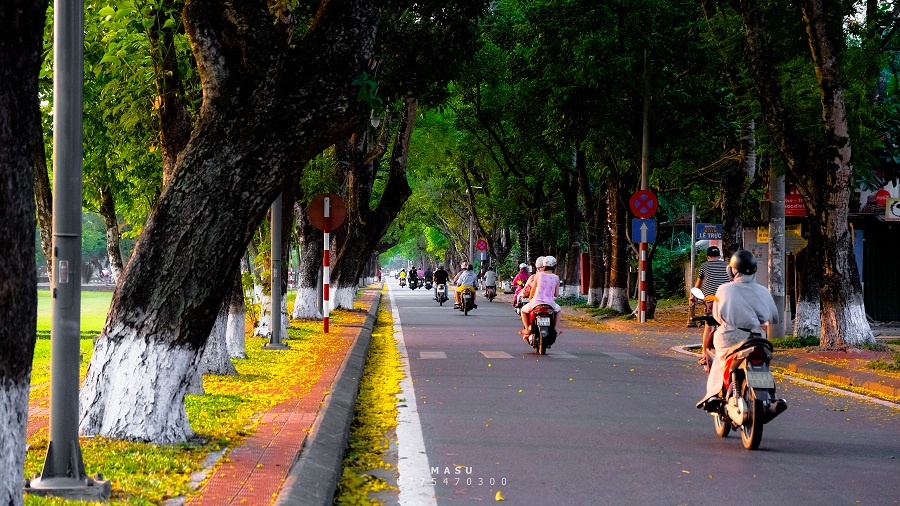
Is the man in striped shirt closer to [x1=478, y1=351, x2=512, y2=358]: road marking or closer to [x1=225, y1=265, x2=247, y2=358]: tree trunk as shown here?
[x1=478, y1=351, x2=512, y2=358]: road marking

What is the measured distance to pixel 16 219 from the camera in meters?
4.62

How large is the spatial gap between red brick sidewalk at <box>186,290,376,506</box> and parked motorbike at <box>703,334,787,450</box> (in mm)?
3245

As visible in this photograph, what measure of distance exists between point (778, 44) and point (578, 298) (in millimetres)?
23937

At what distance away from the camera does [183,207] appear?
846 centimetres

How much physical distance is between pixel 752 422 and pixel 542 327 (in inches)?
400

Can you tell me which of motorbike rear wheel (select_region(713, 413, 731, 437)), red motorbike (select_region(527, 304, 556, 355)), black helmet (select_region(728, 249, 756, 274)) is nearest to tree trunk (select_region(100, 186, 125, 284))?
red motorbike (select_region(527, 304, 556, 355))

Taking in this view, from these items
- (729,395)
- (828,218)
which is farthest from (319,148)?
(828,218)

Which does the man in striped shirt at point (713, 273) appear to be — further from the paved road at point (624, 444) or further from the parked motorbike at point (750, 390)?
the parked motorbike at point (750, 390)

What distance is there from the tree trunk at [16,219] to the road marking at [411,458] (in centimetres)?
269

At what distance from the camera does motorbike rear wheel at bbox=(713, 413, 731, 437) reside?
377 inches

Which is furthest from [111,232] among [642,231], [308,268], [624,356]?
[624,356]

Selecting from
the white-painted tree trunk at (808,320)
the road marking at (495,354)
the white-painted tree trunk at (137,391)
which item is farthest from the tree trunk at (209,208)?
the white-painted tree trunk at (808,320)

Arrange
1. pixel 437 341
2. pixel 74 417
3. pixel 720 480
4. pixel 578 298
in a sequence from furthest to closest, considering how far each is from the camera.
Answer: pixel 578 298, pixel 437 341, pixel 720 480, pixel 74 417

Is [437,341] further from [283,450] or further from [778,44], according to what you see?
[283,450]
